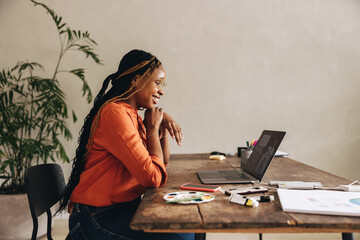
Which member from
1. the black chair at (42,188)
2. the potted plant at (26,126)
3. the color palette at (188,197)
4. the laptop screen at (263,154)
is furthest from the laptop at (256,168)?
the potted plant at (26,126)

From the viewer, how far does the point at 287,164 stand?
68.2 inches

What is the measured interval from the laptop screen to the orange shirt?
425 millimetres

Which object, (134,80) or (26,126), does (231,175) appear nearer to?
(134,80)

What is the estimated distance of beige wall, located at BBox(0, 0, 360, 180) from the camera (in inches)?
116

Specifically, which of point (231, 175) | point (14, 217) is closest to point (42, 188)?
point (231, 175)

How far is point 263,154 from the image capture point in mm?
1369

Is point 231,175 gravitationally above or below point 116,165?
below

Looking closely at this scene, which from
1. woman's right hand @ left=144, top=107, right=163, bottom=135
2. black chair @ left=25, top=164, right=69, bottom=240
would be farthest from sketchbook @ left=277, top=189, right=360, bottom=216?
black chair @ left=25, top=164, right=69, bottom=240

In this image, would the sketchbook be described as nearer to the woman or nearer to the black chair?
the woman

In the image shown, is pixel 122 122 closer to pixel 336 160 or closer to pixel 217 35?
pixel 217 35

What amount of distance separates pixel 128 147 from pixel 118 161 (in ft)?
0.48

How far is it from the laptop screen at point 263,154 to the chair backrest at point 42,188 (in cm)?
92

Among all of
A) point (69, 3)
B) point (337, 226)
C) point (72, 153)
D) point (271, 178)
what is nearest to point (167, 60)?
point (69, 3)

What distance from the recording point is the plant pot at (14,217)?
2.39 metres
